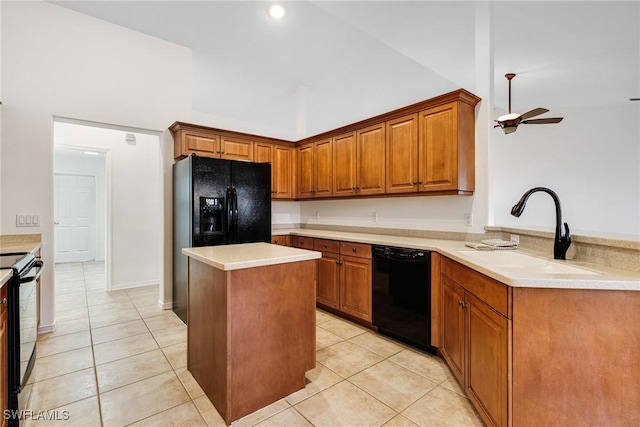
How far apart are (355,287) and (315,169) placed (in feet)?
6.20

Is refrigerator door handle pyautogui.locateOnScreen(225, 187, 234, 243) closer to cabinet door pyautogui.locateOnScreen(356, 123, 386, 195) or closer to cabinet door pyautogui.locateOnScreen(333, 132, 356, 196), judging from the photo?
cabinet door pyautogui.locateOnScreen(333, 132, 356, 196)

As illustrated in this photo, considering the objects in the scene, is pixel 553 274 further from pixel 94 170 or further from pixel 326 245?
pixel 94 170

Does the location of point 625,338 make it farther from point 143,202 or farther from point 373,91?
point 143,202

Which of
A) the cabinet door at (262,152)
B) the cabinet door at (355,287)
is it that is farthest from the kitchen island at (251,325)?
the cabinet door at (262,152)

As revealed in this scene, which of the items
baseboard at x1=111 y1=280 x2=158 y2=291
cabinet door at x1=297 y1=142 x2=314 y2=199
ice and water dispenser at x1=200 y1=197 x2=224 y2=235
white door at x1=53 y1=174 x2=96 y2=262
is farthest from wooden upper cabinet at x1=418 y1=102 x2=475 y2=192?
white door at x1=53 y1=174 x2=96 y2=262

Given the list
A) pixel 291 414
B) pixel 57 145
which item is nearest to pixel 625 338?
pixel 291 414

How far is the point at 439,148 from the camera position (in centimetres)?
282

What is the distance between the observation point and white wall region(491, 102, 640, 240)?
4.56 meters

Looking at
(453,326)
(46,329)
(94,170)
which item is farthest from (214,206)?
(94,170)

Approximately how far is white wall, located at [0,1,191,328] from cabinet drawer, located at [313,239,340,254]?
93.8 inches

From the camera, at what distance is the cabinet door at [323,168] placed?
4.07 metres

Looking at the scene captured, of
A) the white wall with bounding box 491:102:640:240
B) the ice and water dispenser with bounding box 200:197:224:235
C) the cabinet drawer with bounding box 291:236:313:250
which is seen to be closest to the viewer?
the ice and water dispenser with bounding box 200:197:224:235

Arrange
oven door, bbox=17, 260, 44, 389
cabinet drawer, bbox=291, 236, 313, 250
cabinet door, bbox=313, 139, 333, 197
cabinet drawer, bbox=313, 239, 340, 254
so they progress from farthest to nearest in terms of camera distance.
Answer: cabinet door, bbox=313, 139, 333, 197, cabinet drawer, bbox=291, 236, 313, 250, cabinet drawer, bbox=313, 239, 340, 254, oven door, bbox=17, 260, 44, 389

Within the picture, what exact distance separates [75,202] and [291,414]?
25.4 feet
